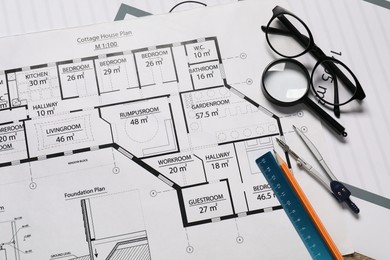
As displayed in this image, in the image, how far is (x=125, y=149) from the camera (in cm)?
88

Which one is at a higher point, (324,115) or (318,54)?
(318,54)

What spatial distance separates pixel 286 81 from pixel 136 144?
26 centimetres

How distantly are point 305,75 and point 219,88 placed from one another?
139 mm

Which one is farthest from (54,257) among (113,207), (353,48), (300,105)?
(353,48)

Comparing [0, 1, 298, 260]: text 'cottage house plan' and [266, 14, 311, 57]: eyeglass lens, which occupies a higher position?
[266, 14, 311, 57]: eyeglass lens

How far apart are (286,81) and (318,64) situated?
6 cm

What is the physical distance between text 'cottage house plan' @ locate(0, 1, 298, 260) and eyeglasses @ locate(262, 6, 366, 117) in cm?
7

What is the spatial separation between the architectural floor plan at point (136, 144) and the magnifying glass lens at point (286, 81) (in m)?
0.02

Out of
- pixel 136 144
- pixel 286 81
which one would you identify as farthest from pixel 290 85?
pixel 136 144

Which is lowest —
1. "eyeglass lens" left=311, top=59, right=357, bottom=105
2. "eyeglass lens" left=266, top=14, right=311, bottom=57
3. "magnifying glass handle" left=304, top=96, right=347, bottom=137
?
"magnifying glass handle" left=304, top=96, right=347, bottom=137

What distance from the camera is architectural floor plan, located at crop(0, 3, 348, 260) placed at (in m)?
0.85

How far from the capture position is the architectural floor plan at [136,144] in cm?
85

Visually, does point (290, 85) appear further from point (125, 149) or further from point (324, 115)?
point (125, 149)

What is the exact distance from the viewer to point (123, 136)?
2.90 ft
